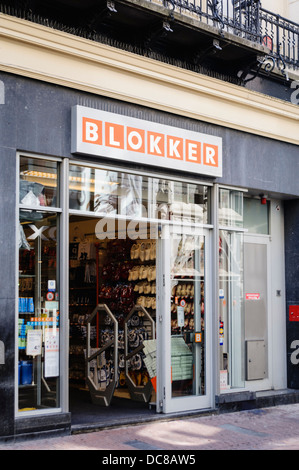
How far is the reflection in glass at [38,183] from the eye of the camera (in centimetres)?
837

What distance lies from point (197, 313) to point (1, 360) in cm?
364

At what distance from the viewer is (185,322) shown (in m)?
10.3

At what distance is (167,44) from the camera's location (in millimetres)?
9906

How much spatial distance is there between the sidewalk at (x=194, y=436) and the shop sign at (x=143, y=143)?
363cm

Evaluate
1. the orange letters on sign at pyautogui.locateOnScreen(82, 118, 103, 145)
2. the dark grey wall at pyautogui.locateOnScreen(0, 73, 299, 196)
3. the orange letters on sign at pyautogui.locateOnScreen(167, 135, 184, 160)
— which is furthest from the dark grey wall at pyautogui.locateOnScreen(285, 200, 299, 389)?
the orange letters on sign at pyautogui.locateOnScreen(82, 118, 103, 145)

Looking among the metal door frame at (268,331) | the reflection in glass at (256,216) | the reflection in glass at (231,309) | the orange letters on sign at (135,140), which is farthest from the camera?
the reflection in glass at (256,216)

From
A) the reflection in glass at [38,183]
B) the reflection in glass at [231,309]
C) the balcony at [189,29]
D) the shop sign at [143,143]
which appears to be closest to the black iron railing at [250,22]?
the balcony at [189,29]

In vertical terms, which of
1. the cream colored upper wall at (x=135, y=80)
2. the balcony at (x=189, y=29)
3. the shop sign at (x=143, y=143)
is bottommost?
the shop sign at (x=143, y=143)

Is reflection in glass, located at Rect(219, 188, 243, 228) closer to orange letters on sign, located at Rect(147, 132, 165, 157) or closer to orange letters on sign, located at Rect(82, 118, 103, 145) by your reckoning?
orange letters on sign, located at Rect(147, 132, 165, 157)

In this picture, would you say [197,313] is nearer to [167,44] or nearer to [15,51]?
[167,44]

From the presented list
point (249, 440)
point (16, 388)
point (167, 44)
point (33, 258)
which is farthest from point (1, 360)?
point (167, 44)

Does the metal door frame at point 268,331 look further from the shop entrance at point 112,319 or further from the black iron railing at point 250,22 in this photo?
the black iron railing at point 250,22

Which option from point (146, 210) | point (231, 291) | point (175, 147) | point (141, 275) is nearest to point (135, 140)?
point (175, 147)

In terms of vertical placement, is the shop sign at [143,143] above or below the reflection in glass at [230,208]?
above
